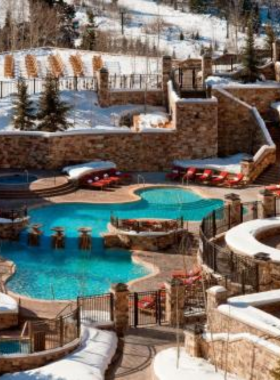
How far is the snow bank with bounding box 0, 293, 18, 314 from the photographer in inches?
937

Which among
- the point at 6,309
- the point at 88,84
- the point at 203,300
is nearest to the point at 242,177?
the point at 88,84

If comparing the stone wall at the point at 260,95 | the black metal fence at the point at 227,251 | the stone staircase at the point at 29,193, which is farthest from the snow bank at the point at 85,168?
the black metal fence at the point at 227,251

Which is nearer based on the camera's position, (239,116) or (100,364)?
(100,364)

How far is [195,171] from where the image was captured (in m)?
42.5

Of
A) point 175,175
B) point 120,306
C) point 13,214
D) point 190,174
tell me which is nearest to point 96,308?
point 120,306

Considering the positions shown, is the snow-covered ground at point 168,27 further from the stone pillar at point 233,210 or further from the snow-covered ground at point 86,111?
the stone pillar at point 233,210

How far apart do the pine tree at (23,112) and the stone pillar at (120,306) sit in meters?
22.2

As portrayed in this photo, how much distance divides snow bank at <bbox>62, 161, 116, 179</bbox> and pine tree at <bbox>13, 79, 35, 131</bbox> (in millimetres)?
3490

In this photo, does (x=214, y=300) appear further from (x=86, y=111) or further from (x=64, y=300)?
(x=86, y=111)

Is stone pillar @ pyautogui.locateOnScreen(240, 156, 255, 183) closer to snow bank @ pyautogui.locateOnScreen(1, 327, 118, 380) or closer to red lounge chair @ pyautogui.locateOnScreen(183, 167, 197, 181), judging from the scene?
red lounge chair @ pyautogui.locateOnScreen(183, 167, 197, 181)

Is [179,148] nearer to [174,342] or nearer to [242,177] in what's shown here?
[242,177]

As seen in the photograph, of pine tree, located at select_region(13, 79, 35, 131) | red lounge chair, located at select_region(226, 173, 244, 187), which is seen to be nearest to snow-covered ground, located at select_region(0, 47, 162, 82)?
pine tree, located at select_region(13, 79, 35, 131)

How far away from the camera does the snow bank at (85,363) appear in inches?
777

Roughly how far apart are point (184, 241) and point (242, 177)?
1024cm
